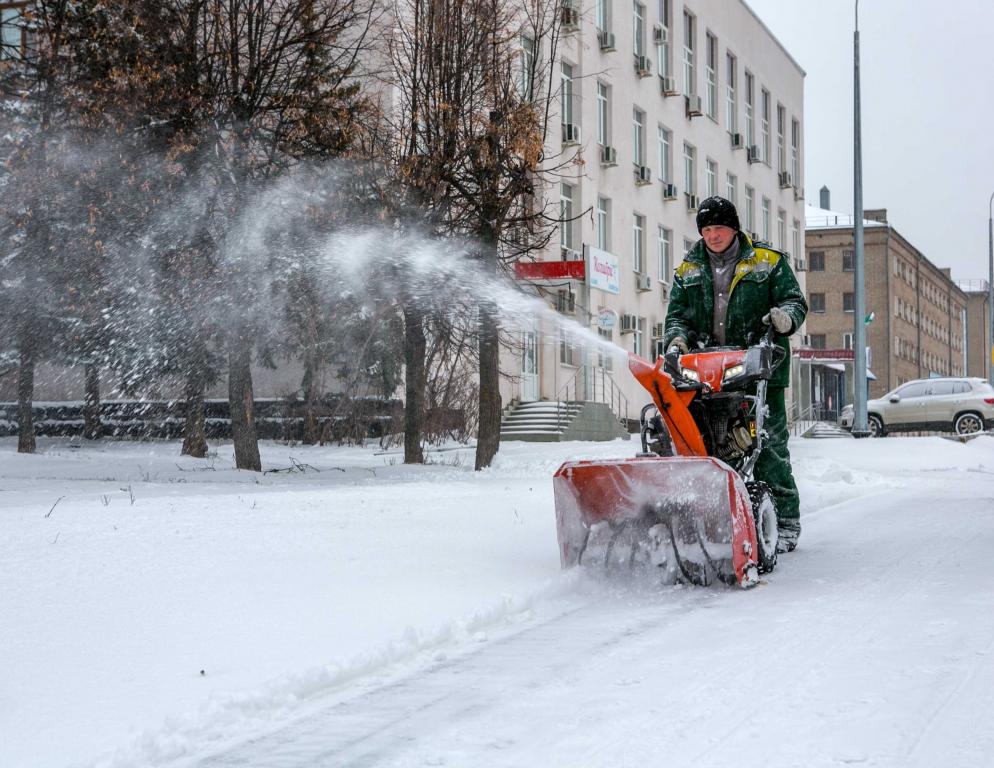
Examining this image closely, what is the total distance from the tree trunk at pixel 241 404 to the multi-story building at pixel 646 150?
803 centimetres

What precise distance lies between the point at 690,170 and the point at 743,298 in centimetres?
3533

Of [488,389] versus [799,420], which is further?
[799,420]

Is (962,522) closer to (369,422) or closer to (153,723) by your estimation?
(153,723)

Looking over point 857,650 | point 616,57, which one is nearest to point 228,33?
point 857,650

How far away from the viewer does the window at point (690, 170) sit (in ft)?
131

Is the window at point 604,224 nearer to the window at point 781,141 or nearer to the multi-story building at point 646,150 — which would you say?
the multi-story building at point 646,150

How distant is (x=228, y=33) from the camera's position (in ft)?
46.2

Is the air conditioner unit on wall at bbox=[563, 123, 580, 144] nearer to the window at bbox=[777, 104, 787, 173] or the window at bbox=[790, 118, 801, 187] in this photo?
the window at bbox=[777, 104, 787, 173]

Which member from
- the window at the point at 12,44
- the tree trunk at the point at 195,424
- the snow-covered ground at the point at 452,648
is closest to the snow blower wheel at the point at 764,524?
the snow-covered ground at the point at 452,648

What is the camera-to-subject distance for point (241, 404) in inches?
581

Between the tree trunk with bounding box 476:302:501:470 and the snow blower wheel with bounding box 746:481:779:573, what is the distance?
9209 millimetres

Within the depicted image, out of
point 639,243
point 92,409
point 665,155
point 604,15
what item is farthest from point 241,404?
point 665,155

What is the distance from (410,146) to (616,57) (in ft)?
68.3

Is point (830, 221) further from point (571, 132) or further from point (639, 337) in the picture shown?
point (571, 132)
